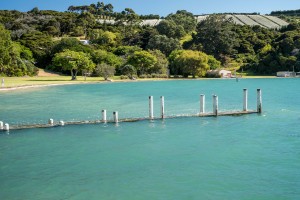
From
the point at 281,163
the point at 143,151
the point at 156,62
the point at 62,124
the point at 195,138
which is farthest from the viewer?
the point at 156,62

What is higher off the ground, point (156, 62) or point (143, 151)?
point (156, 62)

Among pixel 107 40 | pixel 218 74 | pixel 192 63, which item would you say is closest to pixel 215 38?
pixel 218 74

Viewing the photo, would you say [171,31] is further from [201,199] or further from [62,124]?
[201,199]

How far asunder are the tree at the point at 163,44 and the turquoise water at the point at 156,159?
91351mm

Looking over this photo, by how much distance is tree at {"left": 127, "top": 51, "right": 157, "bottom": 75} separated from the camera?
102 meters

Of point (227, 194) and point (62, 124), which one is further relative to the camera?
point (62, 124)

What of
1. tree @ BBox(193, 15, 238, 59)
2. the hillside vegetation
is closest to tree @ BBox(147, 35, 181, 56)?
the hillside vegetation

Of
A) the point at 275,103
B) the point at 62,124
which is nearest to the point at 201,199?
the point at 62,124

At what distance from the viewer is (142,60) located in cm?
10206

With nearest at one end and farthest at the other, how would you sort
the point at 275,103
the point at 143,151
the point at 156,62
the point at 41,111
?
the point at 143,151, the point at 41,111, the point at 275,103, the point at 156,62

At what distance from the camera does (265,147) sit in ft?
86.5

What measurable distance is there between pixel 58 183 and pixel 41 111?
24.6 metres

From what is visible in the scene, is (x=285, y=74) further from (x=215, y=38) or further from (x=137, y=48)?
(x=137, y=48)

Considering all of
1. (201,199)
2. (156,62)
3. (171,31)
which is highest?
(171,31)
